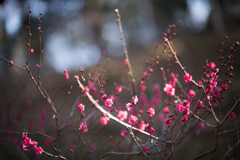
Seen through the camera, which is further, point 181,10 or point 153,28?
point 153,28

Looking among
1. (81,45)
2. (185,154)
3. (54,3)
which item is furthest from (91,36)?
(185,154)

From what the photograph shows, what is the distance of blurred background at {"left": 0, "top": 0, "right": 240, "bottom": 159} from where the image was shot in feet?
26.0

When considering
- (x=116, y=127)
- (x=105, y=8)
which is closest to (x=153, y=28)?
(x=105, y=8)

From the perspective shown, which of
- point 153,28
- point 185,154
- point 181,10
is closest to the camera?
point 185,154

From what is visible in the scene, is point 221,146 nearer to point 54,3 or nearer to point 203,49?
point 203,49

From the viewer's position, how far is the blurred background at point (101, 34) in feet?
26.0

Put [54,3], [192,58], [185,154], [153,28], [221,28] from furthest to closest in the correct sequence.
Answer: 1. [153,28]
2. [54,3]
3. [221,28]
4. [192,58]
5. [185,154]

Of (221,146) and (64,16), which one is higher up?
(64,16)

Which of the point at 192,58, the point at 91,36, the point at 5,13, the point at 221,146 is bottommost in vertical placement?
the point at 221,146

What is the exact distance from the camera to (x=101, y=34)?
13.5 meters

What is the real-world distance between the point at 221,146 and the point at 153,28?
13985 millimetres

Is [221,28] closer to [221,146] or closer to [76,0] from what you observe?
[221,146]

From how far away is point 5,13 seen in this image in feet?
23.8

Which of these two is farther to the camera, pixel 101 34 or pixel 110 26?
pixel 110 26
